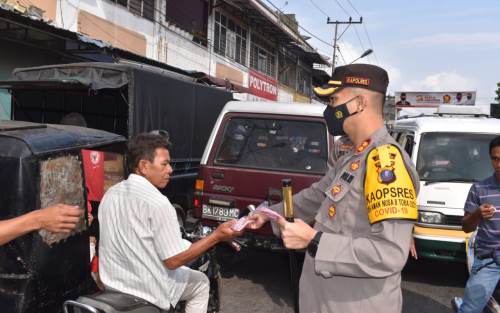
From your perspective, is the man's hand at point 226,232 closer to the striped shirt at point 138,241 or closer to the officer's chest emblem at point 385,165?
the striped shirt at point 138,241

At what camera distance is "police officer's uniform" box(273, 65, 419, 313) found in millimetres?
1695

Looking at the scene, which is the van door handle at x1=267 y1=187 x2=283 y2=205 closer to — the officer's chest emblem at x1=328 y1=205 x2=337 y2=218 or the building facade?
the officer's chest emblem at x1=328 y1=205 x2=337 y2=218

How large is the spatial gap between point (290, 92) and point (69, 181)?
97.1 ft

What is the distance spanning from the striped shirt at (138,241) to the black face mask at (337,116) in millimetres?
1047

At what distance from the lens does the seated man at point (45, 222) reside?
2010 millimetres

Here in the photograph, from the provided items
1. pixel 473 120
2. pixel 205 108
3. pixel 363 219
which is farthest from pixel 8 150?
pixel 473 120


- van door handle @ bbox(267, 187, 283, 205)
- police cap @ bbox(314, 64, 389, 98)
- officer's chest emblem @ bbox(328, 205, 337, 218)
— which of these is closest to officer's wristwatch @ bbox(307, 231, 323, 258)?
officer's chest emblem @ bbox(328, 205, 337, 218)

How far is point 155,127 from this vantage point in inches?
263

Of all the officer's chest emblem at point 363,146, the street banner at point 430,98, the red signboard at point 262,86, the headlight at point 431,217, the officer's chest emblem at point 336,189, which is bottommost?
the headlight at point 431,217

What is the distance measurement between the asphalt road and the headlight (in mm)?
838

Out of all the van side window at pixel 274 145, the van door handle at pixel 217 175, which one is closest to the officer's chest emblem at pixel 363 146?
the van side window at pixel 274 145

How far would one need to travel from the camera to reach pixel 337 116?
82.2 inches

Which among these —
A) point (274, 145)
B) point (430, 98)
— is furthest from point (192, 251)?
point (430, 98)

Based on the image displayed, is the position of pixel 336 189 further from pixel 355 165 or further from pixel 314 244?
pixel 314 244
